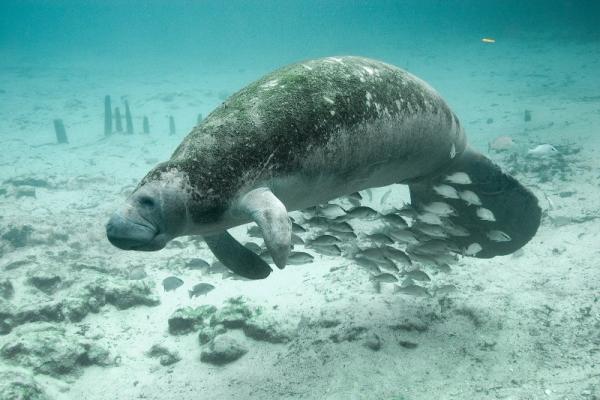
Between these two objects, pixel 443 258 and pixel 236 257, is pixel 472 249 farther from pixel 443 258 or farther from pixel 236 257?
pixel 236 257

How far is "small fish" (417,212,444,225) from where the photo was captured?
5.87 meters

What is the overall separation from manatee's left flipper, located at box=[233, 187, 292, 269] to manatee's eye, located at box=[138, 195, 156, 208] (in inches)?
24.5

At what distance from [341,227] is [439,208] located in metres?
1.41

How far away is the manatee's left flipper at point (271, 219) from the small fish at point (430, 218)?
3.48 m

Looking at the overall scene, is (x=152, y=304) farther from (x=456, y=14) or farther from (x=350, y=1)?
(x=350, y=1)

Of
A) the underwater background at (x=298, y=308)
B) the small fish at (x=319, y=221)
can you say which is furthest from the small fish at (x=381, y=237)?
the small fish at (x=319, y=221)

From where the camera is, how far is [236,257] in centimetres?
428

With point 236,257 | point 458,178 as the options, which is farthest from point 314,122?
point 458,178

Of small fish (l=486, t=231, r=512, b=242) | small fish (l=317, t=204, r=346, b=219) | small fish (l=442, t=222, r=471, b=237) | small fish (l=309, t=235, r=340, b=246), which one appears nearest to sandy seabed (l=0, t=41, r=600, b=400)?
small fish (l=486, t=231, r=512, b=242)

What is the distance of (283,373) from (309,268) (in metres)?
3.65

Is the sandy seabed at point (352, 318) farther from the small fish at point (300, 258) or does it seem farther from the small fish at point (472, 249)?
the small fish at point (300, 258)

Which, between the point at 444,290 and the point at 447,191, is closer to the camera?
the point at 447,191

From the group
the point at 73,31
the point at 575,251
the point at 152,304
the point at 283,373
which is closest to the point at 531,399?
the point at 283,373

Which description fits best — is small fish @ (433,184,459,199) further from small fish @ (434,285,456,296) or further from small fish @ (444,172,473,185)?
small fish @ (434,285,456,296)
